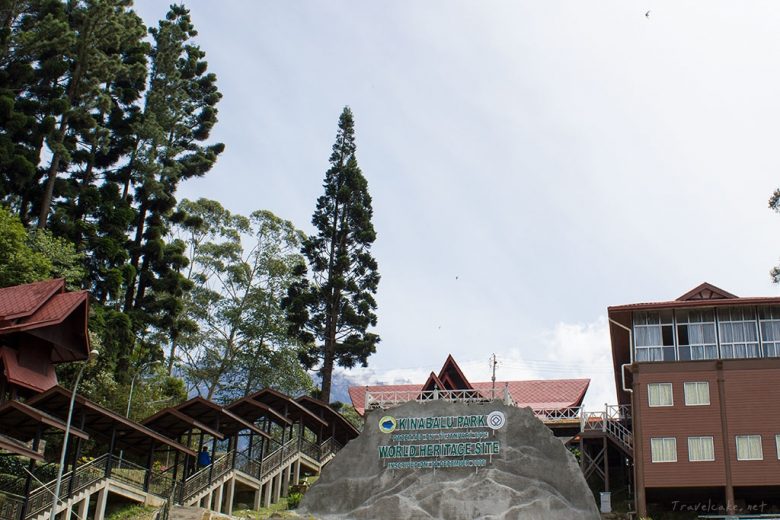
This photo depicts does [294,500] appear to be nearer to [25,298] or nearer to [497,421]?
[497,421]

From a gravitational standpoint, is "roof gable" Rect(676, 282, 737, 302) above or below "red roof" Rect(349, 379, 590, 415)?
above

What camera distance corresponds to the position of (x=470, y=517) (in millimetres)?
34594

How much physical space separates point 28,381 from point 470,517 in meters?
17.8

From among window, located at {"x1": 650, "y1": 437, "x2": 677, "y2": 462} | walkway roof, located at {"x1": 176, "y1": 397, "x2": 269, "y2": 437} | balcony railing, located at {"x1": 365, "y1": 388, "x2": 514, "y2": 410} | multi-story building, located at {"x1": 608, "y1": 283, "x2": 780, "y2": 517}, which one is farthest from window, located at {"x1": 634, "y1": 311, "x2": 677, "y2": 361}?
walkway roof, located at {"x1": 176, "y1": 397, "x2": 269, "y2": 437}

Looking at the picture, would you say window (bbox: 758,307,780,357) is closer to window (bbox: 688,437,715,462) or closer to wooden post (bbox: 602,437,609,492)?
window (bbox: 688,437,715,462)

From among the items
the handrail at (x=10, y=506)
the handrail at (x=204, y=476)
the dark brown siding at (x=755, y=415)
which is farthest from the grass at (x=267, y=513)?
the dark brown siding at (x=755, y=415)

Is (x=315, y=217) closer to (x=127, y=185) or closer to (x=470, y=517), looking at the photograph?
(x=127, y=185)

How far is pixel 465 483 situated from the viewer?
118ft

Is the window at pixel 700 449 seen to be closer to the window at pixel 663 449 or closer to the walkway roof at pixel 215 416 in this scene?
the window at pixel 663 449

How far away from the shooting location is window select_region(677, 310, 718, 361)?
3688 centimetres

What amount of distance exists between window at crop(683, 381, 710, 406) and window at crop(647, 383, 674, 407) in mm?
635

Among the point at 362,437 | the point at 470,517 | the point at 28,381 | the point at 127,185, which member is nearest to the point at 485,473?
the point at 470,517

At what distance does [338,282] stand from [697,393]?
22777 millimetres

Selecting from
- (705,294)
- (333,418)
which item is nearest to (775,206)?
(705,294)
